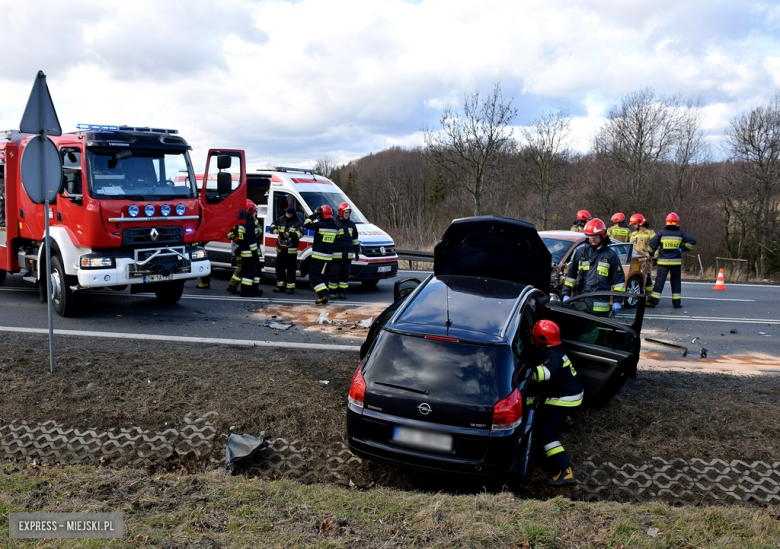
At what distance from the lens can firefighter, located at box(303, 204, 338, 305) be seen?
11570 mm

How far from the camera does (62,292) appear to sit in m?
9.74

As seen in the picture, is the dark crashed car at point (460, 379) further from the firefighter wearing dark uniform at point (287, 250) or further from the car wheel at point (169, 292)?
the firefighter wearing dark uniform at point (287, 250)

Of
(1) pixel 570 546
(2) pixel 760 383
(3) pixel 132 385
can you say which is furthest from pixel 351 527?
(2) pixel 760 383

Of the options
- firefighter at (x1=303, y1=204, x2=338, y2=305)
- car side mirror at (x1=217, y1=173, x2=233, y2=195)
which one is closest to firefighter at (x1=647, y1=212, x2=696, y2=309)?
firefighter at (x1=303, y1=204, x2=338, y2=305)

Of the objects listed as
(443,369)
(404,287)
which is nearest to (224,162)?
(404,287)

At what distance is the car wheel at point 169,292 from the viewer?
11086 mm

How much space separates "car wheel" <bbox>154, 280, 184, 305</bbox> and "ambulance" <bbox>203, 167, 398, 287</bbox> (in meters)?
2.02

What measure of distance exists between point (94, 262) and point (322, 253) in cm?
408

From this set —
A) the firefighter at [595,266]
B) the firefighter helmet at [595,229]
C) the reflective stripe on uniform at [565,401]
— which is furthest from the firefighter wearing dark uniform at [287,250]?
the reflective stripe on uniform at [565,401]

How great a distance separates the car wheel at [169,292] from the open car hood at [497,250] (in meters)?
5.73

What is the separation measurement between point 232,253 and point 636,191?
3125 cm

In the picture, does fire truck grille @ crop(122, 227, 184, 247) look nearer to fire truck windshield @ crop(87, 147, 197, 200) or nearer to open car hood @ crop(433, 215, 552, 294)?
fire truck windshield @ crop(87, 147, 197, 200)

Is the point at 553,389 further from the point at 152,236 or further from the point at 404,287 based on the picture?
the point at 152,236

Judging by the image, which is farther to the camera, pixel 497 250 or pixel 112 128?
pixel 112 128
